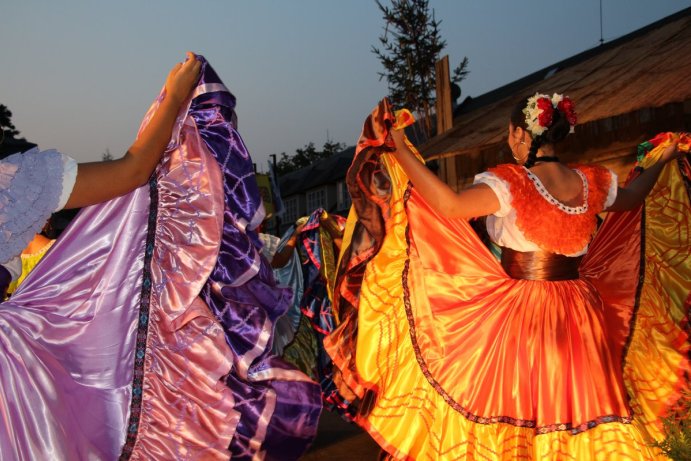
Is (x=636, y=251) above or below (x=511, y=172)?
below

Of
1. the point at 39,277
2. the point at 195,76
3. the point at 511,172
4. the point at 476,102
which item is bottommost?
the point at 39,277

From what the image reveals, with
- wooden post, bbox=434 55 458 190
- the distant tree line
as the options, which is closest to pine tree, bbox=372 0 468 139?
wooden post, bbox=434 55 458 190

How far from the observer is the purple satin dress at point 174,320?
2379 mm

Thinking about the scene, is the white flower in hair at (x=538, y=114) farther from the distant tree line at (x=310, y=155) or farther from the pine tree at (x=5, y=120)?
the distant tree line at (x=310, y=155)

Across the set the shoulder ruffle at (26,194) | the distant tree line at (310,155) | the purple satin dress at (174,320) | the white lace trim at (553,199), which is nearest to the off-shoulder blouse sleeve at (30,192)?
the shoulder ruffle at (26,194)

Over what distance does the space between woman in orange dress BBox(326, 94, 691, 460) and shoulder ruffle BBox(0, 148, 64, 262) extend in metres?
1.53

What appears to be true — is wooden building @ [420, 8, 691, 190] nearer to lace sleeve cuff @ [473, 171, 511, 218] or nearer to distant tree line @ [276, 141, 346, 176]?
lace sleeve cuff @ [473, 171, 511, 218]

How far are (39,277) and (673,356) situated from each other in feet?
10.7

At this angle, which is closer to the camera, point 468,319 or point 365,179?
point 468,319

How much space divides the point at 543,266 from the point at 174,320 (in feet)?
5.31

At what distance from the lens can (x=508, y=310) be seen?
3131 millimetres

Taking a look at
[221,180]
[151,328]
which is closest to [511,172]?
[221,180]

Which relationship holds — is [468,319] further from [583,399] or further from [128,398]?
[128,398]

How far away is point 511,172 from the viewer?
3.08 metres
